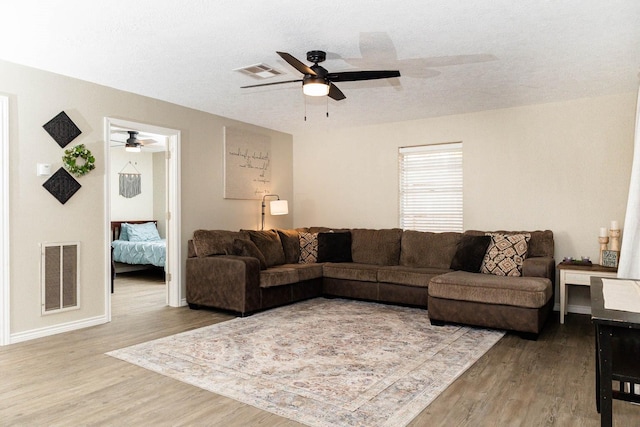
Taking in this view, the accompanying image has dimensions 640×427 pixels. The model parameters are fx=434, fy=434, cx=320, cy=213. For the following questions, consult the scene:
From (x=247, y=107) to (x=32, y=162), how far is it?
94.6 inches

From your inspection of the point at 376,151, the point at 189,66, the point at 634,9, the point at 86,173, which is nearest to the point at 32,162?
the point at 86,173

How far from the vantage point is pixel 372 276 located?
17.6ft

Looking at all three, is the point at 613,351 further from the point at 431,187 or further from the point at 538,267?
the point at 431,187

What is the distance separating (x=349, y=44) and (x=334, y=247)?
3.22 metres

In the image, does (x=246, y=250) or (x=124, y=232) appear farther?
(x=124, y=232)

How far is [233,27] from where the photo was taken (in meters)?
3.08

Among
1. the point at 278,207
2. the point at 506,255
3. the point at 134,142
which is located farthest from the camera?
the point at 134,142

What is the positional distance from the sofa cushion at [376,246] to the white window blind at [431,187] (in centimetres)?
43

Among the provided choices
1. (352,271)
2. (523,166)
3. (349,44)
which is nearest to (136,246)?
(352,271)

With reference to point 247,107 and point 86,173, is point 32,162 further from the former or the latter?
point 247,107

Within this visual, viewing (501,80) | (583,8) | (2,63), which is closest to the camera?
(583,8)

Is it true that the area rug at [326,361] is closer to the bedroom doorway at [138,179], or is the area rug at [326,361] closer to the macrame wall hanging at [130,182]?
the bedroom doorway at [138,179]

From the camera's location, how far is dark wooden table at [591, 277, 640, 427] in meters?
1.74

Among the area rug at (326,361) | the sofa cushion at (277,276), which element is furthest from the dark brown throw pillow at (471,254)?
the sofa cushion at (277,276)
